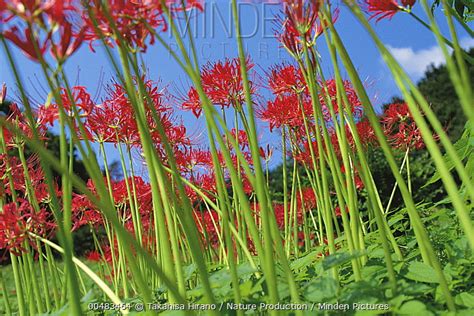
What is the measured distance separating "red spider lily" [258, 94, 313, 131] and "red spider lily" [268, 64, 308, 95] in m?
0.11

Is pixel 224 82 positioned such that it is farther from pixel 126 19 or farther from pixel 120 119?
pixel 126 19

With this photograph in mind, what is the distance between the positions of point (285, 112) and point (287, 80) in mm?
245

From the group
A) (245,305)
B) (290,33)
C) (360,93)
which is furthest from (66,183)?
(290,33)

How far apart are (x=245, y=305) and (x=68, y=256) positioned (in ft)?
1.25

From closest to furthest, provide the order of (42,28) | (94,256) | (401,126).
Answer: (42,28) < (401,126) < (94,256)

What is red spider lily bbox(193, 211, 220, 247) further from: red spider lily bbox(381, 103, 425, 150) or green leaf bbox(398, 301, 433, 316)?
green leaf bbox(398, 301, 433, 316)

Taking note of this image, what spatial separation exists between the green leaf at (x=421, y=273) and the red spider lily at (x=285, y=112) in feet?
3.77

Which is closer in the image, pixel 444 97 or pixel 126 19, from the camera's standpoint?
pixel 126 19

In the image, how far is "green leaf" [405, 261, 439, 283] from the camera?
108cm

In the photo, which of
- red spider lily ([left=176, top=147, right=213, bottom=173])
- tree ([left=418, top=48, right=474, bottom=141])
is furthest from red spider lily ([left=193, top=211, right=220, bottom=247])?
tree ([left=418, top=48, right=474, bottom=141])

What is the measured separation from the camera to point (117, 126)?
1846 millimetres

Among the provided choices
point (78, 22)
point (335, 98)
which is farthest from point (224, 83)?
point (78, 22)

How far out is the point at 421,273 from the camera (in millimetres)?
1108

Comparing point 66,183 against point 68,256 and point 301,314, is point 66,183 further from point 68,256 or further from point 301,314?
point 301,314
